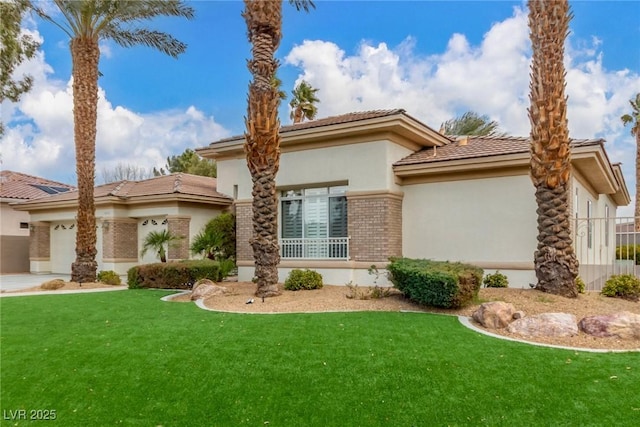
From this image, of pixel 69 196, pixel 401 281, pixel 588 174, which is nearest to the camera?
pixel 401 281

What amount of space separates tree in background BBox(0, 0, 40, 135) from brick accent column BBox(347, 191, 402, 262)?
50.6 feet

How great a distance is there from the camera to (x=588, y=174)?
1521 cm

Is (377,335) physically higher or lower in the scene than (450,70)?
lower

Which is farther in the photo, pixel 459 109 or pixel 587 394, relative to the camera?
pixel 459 109

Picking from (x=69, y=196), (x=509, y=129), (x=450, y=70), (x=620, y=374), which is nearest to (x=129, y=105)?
(x=69, y=196)

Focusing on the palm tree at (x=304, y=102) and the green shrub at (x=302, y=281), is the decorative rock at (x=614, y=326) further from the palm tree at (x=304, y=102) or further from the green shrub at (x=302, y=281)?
the palm tree at (x=304, y=102)

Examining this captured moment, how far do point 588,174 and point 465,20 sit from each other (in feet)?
24.0

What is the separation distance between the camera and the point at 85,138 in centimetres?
1772

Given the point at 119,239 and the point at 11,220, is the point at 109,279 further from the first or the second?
the point at 11,220

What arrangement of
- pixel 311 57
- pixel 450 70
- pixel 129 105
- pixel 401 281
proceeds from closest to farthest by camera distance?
pixel 401 281 < pixel 450 70 < pixel 311 57 < pixel 129 105

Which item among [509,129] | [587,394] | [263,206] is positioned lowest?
[587,394]

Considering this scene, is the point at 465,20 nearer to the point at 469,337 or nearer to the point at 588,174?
the point at 588,174

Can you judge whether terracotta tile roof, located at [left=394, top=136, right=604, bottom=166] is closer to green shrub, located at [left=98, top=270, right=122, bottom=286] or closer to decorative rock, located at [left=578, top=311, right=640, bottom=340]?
decorative rock, located at [left=578, top=311, right=640, bottom=340]

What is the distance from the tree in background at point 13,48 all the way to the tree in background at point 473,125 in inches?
970
